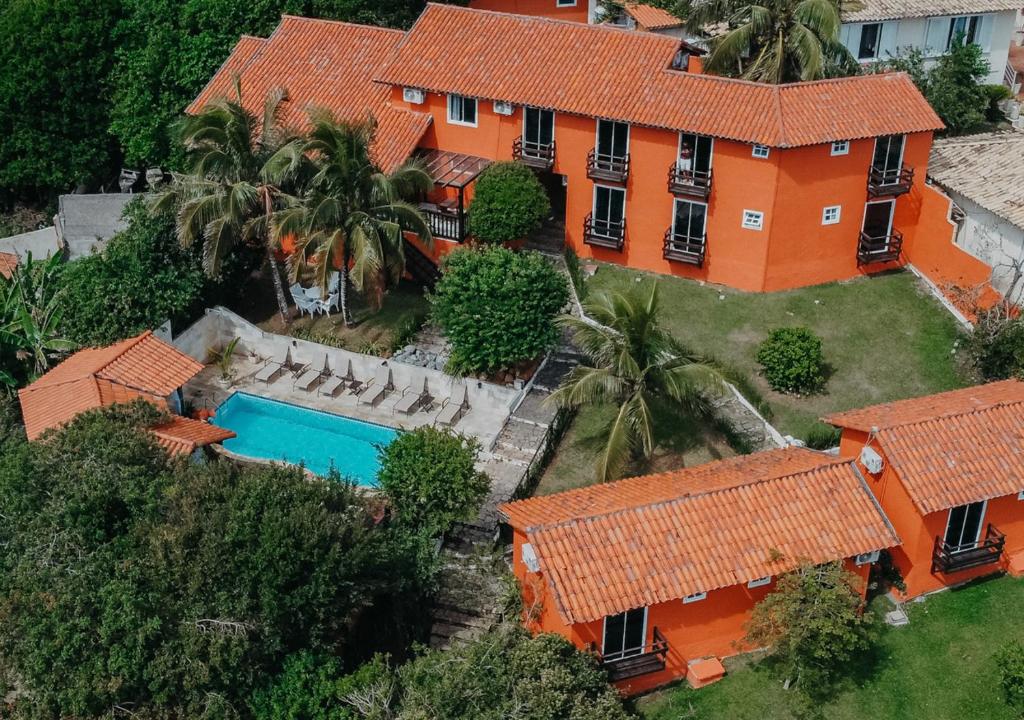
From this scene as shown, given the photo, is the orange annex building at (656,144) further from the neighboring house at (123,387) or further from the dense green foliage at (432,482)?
the dense green foliage at (432,482)

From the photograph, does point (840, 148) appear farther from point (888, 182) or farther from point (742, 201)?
point (742, 201)

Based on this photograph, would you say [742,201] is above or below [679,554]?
above

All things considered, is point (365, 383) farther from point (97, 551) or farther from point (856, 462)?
point (856, 462)

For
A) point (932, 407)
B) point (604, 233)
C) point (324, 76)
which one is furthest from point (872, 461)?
point (324, 76)

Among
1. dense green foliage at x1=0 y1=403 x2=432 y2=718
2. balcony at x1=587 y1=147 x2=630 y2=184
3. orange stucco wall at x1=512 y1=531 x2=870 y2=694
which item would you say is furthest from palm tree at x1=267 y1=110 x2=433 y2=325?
orange stucco wall at x1=512 y1=531 x2=870 y2=694

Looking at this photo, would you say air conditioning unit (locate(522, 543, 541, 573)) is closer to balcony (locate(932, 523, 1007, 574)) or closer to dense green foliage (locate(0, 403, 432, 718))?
dense green foliage (locate(0, 403, 432, 718))

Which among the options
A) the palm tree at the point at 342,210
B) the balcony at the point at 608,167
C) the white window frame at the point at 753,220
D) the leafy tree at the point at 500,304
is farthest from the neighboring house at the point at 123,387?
the white window frame at the point at 753,220

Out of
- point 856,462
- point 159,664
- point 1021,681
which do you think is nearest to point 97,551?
point 159,664
